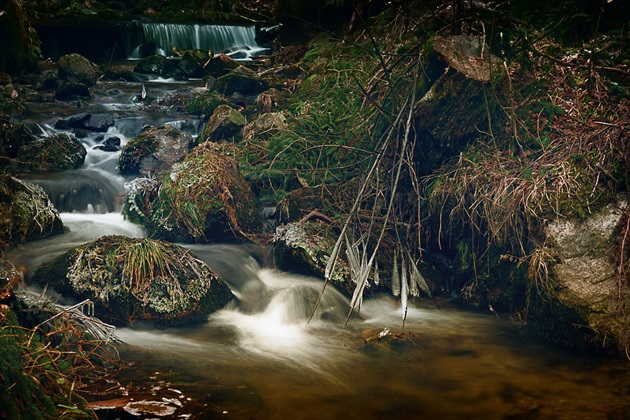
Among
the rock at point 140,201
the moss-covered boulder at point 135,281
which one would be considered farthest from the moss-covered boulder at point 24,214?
the moss-covered boulder at point 135,281

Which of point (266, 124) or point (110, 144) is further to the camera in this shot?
point (110, 144)

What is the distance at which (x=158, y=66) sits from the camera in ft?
46.6

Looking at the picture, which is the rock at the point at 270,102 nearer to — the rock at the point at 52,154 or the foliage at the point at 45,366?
Result: the rock at the point at 52,154

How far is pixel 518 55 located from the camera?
559 cm

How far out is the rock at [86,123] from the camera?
32.3ft

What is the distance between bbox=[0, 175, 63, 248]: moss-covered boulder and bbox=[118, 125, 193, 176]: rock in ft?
6.26

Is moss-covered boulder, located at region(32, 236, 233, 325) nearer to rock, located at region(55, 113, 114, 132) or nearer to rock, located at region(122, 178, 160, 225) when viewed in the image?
rock, located at region(122, 178, 160, 225)

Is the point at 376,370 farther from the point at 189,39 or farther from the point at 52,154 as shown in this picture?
the point at 189,39

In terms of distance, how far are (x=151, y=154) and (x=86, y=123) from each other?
2.23 meters

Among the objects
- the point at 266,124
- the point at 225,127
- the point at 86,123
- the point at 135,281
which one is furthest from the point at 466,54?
the point at 86,123

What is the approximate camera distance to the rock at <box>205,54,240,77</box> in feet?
44.7

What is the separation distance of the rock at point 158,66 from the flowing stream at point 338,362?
8.34 metres

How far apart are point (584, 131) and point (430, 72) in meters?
1.57

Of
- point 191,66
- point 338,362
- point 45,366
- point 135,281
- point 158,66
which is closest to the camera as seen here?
point 45,366
